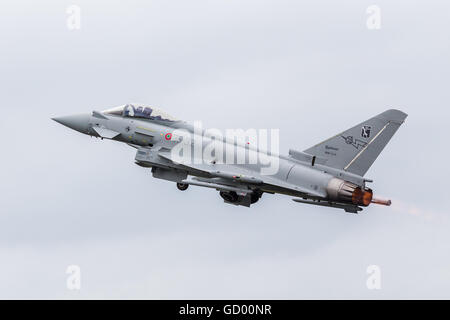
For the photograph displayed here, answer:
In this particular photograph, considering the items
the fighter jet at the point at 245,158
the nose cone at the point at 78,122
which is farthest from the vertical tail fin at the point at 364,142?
the nose cone at the point at 78,122

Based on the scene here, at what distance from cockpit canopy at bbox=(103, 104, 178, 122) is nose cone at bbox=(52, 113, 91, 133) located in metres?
1.09

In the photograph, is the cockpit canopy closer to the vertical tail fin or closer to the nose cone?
the nose cone

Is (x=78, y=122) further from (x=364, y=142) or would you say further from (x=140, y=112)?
(x=364, y=142)

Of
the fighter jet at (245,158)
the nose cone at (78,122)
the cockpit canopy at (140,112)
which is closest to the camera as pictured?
the fighter jet at (245,158)

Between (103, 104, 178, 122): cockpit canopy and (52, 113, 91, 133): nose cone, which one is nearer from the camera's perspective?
(103, 104, 178, 122): cockpit canopy

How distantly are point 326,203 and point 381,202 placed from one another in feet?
7.42

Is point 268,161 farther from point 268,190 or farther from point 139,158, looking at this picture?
point 139,158

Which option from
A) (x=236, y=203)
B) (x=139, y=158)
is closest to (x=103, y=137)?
(x=139, y=158)

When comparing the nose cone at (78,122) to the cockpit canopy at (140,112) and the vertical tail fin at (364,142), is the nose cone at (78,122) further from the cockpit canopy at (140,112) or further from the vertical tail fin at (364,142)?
the vertical tail fin at (364,142)

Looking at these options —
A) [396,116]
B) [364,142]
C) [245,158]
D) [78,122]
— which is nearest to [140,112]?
[78,122]

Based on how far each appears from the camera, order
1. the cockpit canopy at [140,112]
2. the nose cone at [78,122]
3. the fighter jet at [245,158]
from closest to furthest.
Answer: the fighter jet at [245,158] → the cockpit canopy at [140,112] → the nose cone at [78,122]

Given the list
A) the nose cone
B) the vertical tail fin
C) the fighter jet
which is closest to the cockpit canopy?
the fighter jet

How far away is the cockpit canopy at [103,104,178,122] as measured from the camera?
53.6 meters

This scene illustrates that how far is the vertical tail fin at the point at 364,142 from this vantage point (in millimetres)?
49312
